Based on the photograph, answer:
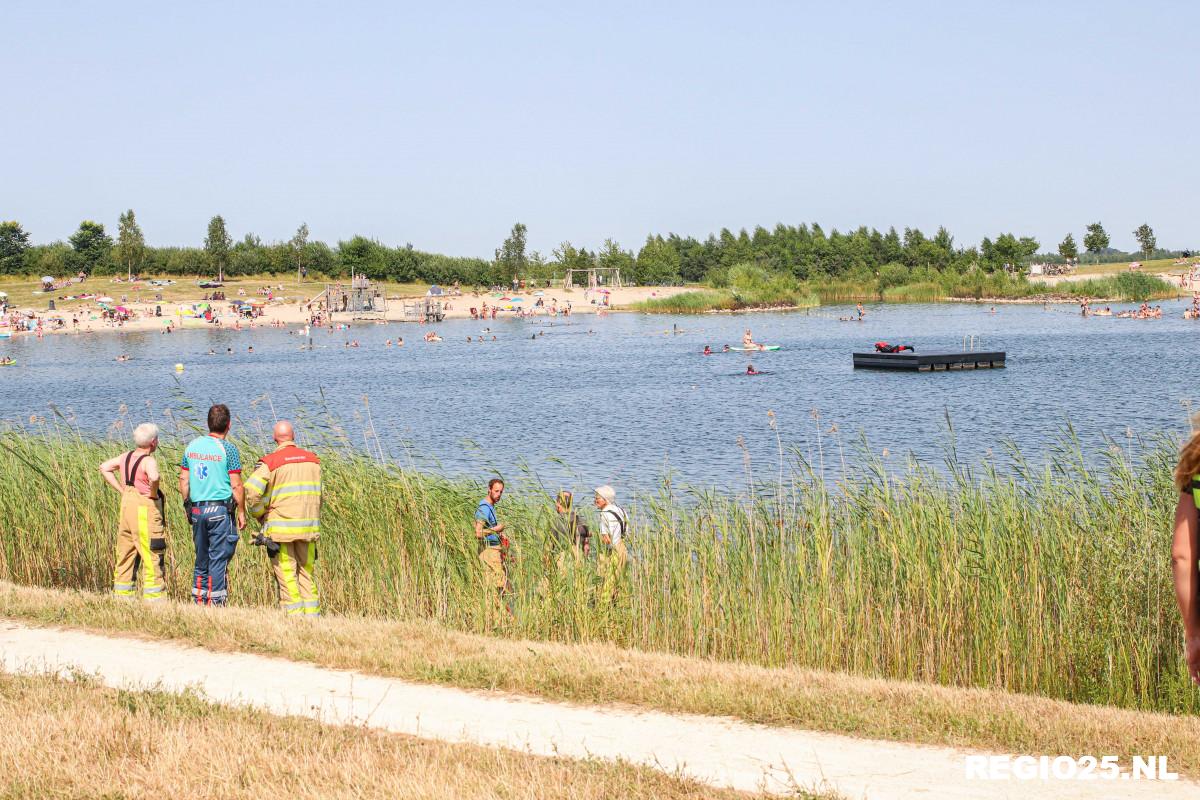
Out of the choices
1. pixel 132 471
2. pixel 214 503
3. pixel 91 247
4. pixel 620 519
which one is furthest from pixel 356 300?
pixel 214 503

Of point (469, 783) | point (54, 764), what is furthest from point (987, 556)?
point (54, 764)

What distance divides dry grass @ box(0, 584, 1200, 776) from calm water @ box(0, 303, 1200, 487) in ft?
16.9

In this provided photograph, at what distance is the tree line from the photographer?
135 meters

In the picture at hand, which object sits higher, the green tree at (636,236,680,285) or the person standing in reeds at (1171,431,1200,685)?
the green tree at (636,236,680,285)

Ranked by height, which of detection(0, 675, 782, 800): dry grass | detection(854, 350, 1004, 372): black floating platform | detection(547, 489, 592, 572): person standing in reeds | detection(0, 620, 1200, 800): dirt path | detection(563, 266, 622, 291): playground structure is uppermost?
detection(563, 266, 622, 291): playground structure

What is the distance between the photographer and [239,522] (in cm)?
1290

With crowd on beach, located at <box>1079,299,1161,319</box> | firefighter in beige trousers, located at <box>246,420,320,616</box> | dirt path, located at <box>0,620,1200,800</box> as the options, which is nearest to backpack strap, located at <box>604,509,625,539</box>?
firefighter in beige trousers, located at <box>246,420,320,616</box>

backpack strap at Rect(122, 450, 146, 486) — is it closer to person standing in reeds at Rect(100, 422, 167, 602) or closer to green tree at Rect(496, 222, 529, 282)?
person standing in reeds at Rect(100, 422, 167, 602)

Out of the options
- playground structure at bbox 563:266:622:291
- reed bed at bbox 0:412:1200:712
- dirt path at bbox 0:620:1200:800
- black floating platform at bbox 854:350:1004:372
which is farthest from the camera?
playground structure at bbox 563:266:622:291

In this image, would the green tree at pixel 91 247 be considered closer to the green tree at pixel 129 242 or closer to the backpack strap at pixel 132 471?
the green tree at pixel 129 242

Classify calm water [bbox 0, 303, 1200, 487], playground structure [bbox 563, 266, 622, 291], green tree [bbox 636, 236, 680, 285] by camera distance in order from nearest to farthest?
1. calm water [bbox 0, 303, 1200, 487]
2. playground structure [bbox 563, 266, 622, 291]
3. green tree [bbox 636, 236, 680, 285]

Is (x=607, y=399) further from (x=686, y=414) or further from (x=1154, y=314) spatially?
(x=1154, y=314)

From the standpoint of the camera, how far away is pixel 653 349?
82.3 metres

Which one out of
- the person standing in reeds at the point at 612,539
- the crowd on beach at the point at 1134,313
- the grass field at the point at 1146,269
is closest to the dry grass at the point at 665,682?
the person standing in reeds at the point at 612,539
